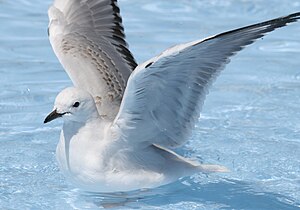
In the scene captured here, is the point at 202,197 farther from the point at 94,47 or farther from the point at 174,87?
the point at 94,47

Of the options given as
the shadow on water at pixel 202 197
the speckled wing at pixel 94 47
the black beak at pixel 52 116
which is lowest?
the shadow on water at pixel 202 197

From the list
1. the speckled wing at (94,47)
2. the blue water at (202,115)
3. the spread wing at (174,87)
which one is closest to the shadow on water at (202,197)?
the blue water at (202,115)

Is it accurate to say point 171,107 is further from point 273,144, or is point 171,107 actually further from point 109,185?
point 273,144

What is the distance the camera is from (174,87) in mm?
4750

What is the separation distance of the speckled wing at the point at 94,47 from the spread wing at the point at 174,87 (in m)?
0.40

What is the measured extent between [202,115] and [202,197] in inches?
46.9

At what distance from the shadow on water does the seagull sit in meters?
0.08

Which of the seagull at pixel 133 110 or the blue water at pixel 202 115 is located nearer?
the seagull at pixel 133 110

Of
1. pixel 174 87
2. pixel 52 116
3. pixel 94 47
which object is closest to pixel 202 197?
pixel 174 87

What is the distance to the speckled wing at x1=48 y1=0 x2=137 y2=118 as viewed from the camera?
534 centimetres

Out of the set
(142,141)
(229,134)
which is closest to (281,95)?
(229,134)

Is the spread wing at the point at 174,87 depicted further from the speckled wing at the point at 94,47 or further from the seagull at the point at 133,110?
the speckled wing at the point at 94,47

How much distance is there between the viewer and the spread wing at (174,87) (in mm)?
4371

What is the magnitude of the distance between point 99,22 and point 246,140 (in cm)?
112
